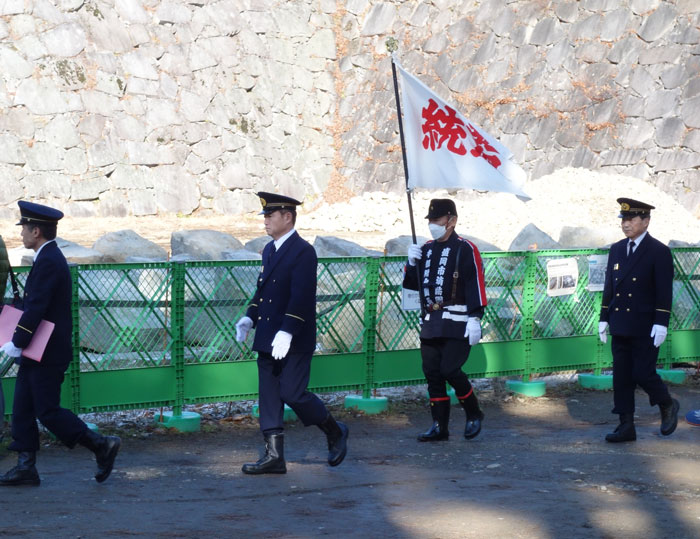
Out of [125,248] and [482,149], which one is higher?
[482,149]

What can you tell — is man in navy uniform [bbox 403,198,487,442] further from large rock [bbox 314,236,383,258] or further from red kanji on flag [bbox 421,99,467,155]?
large rock [bbox 314,236,383,258]

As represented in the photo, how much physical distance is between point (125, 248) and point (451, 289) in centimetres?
928

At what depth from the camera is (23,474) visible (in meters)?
6.73

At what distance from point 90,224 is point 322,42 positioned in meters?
9.88

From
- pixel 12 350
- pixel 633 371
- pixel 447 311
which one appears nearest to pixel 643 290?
pixel 633 371

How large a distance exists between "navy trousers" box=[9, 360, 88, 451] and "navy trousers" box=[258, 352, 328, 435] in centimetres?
121

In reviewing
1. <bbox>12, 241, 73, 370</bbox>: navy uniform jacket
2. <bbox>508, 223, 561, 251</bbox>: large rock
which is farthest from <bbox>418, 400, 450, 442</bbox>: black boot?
<bbox>508, 223, 561, 251</bbox>: large rock

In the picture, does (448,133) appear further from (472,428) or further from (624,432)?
(624,432)

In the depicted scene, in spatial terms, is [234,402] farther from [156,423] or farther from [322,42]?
[322,42]

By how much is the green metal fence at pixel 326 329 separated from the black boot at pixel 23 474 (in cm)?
144

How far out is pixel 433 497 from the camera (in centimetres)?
661

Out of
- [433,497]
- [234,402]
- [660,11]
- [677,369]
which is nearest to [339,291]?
[234,402]

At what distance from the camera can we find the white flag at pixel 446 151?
29.1 feet

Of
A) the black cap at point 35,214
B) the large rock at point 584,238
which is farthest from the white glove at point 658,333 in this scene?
the large rock at point 584,238
